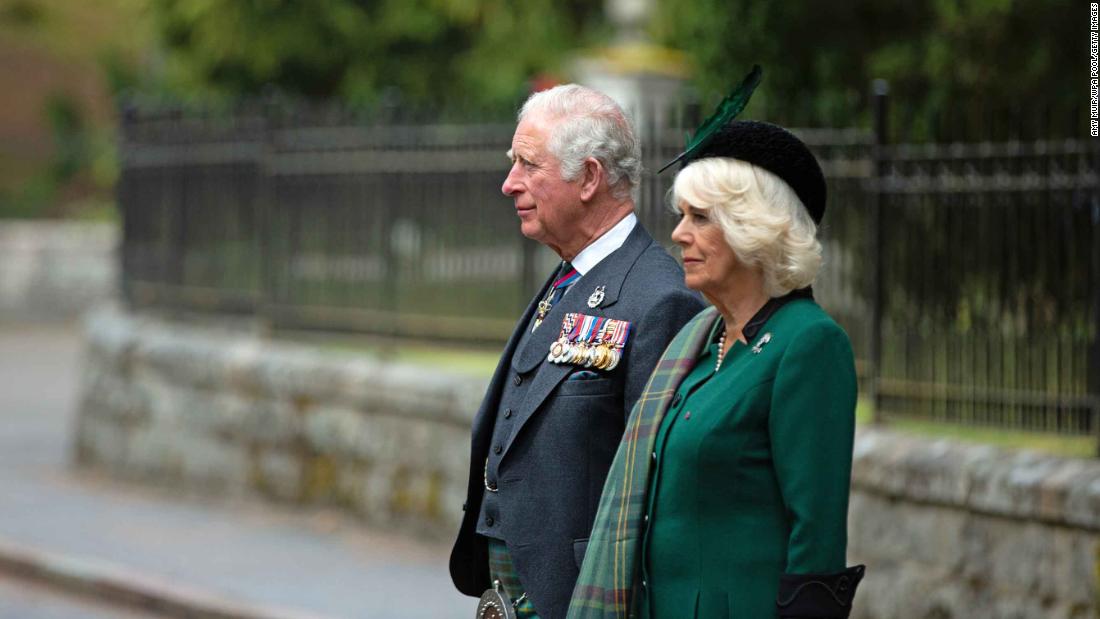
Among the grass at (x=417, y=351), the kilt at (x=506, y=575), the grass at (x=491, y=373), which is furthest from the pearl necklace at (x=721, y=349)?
the grass at (x=417, y=351)

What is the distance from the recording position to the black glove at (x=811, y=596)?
129 inches

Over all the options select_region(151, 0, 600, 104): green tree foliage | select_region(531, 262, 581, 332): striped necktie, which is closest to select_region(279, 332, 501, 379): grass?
select_region(531, 262, 581, 332): striped necktie

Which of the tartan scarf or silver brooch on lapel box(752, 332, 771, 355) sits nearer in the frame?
silver brooch on lapel box(752, 332, 771, 355)

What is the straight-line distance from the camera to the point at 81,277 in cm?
2641

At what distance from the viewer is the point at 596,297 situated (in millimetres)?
3988

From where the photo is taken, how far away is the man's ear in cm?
398

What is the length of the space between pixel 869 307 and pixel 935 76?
3.54 meters

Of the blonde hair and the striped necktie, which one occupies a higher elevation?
the blonde hair

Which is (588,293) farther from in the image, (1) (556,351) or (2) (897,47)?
(2) (897,47)

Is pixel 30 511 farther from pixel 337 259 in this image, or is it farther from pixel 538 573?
pixel 538 573

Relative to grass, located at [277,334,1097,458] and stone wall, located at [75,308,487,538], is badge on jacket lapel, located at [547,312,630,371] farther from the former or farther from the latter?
stone wall, located at [75,308,487,538]

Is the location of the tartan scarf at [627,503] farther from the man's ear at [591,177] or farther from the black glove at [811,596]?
the man's ear at [591,177]

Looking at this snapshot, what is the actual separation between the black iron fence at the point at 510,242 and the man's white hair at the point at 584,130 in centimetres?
339

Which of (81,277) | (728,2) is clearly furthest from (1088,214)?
(81,277)
